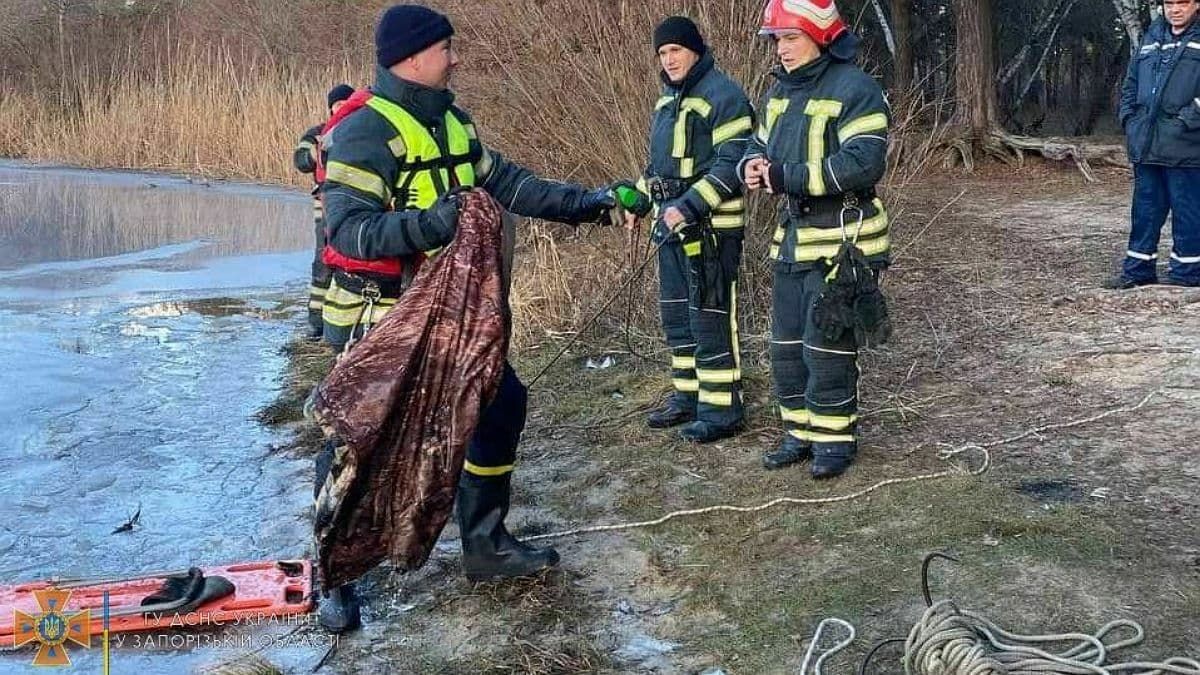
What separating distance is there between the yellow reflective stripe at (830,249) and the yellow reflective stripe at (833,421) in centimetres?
65

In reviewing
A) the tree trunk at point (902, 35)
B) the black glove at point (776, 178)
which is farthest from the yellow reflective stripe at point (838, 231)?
the tree trunk at point (902, 35)

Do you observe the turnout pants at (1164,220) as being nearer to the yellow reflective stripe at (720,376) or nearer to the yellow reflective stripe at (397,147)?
the yellow reflective stripe at (720,376)

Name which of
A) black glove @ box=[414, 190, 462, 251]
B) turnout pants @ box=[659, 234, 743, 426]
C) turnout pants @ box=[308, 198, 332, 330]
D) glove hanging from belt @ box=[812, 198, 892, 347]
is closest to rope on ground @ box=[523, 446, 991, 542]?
glove hanging from belt @ box=[812, 198, 892, 347]

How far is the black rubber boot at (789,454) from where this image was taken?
5.18 meters

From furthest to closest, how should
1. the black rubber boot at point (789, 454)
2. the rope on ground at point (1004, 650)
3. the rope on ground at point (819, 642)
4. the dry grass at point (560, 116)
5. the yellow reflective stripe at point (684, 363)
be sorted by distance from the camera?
the dry grass at point (560, 116), the yellow reflective stripe at point (684, 363), the black rubber boot at point (789, 454), the rope on ground at point (819, 642), the rope on ground at point (1004, 650)

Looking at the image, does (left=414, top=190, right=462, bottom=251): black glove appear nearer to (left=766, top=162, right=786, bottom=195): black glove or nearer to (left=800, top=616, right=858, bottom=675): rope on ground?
(left=766, top=162, right=786, bottom=195): black glove

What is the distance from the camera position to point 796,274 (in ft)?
16.1

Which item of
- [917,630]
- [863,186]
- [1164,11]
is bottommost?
[917,630]

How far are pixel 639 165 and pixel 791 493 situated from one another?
3939 mm

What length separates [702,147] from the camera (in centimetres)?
548

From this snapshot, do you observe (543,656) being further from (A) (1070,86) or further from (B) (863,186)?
(A) (1070,86)

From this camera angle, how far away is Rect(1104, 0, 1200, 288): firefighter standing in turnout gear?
731 cm

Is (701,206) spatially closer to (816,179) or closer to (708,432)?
(816,179)

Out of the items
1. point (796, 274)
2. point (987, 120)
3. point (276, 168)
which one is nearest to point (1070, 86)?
point (987, 120)
